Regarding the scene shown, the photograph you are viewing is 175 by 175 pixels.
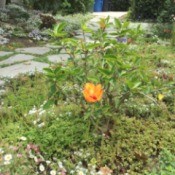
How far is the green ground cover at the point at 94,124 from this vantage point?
2312mm

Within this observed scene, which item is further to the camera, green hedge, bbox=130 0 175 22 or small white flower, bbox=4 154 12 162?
green hedge, bbox=130 0 175 22

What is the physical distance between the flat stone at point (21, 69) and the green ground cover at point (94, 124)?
836 mm

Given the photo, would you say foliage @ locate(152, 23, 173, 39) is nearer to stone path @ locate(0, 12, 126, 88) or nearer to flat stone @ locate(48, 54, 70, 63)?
stone path @ locate(0, 12, 126, 88)

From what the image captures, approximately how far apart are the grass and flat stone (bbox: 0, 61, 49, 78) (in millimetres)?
807

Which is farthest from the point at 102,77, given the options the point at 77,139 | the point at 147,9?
the point at 147,9

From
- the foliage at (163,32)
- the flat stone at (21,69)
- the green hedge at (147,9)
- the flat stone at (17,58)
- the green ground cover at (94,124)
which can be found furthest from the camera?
the green hedge at (147,9)

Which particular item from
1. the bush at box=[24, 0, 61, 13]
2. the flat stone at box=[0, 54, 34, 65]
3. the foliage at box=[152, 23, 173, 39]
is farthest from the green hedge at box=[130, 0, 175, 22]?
the flat stone at box=[0, 54, 34, 65]

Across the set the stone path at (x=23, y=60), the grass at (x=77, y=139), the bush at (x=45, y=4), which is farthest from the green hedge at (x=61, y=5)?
the grass at (x=77, y=139)

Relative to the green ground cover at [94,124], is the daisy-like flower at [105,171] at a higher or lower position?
lower

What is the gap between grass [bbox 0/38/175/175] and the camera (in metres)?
2.33

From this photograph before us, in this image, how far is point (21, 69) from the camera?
4.03 meters

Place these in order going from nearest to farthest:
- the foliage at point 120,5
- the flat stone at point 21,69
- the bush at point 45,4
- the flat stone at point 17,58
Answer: the flat stone at point 21,69, the flat stone at point 17,58, the bush at point 45,4, the foliage at point 120,5

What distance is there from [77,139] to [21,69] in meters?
1.74

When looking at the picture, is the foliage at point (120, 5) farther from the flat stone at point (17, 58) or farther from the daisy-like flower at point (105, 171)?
the daisy-like flower at point (105, 171)
